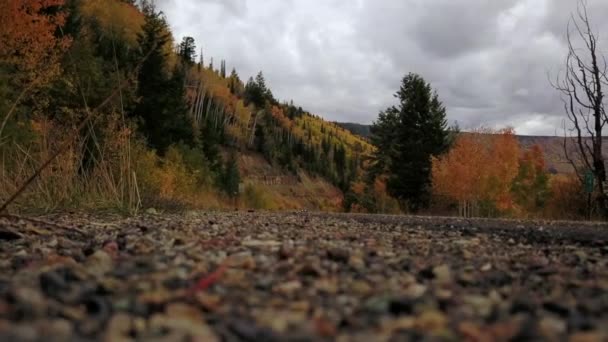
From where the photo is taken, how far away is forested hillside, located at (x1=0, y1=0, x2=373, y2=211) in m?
6.40

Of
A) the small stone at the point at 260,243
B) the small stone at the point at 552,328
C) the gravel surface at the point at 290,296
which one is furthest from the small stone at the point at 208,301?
the small stone at the point at 260,243

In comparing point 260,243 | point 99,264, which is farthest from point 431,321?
point 260,243

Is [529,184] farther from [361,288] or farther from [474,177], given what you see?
[361,288]

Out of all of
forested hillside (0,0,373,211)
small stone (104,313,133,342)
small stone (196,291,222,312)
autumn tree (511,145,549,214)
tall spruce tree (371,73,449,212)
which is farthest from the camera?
autumn tree (511,145,549,214)

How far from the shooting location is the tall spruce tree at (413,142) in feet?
86.8

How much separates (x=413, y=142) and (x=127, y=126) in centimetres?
1642

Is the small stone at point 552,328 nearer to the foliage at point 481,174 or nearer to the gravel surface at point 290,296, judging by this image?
the gravel surface at point 290,296

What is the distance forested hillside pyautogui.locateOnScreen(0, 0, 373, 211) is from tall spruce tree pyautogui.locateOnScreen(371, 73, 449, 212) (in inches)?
263

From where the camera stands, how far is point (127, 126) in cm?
1723

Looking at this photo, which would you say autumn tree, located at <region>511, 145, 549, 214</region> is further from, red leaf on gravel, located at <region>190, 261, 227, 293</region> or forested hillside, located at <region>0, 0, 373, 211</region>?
red leaf on gravel, located at <region>190, 261, 227, 293</region>

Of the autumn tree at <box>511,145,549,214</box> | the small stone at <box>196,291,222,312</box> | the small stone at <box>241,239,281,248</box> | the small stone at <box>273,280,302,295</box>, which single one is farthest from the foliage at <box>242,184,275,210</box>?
the small stone at <box>196,291,222,312</box>

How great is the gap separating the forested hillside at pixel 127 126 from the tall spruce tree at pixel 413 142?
22.0 feet

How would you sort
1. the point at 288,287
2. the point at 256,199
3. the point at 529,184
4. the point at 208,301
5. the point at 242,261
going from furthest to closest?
the point at 529,184
the point at 256,199
the point at 242,261
the point at 288,287
the point at 208,301

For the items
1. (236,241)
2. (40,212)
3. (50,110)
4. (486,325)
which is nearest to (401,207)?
(50,110)
